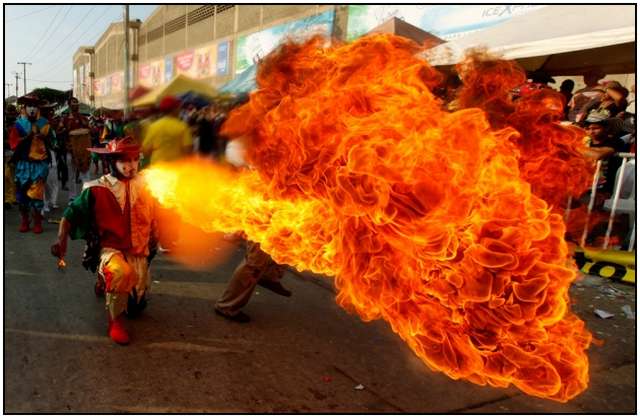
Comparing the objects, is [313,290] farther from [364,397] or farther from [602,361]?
[602,361]

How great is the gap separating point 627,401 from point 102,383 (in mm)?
3522

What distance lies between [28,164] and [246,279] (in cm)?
515

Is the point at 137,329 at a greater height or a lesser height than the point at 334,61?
lesser

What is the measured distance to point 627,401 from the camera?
131 inches

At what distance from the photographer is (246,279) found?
439 cm

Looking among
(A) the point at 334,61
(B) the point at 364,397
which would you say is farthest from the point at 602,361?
(A) the point at 334,61

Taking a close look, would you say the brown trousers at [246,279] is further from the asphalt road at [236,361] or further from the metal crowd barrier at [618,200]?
the metal crowd barrier at [618,200]

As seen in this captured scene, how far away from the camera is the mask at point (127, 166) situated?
13.3 ft

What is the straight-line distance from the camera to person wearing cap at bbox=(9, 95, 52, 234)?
745 centimetres

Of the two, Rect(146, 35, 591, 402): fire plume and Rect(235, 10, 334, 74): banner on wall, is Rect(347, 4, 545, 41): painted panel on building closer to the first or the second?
Rect(235, 10, 334, 74): banner on wall

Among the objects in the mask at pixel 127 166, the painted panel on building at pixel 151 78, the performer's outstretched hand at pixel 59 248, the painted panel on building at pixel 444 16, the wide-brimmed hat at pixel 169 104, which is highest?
the painted panel on building at pixel 444 16

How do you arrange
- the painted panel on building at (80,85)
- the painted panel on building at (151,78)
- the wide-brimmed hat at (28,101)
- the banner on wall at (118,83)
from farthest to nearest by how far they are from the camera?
the painted panel on building at (80,85) < the banner on wall at (118,83) < the wide-brimmed hat at (28,101) < the painted panel on building at (151,78)

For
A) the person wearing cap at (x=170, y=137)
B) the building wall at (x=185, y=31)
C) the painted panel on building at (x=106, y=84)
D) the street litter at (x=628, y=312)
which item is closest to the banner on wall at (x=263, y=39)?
the building wall at (x=185, y=31)

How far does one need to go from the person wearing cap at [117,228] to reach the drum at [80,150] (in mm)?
6289
